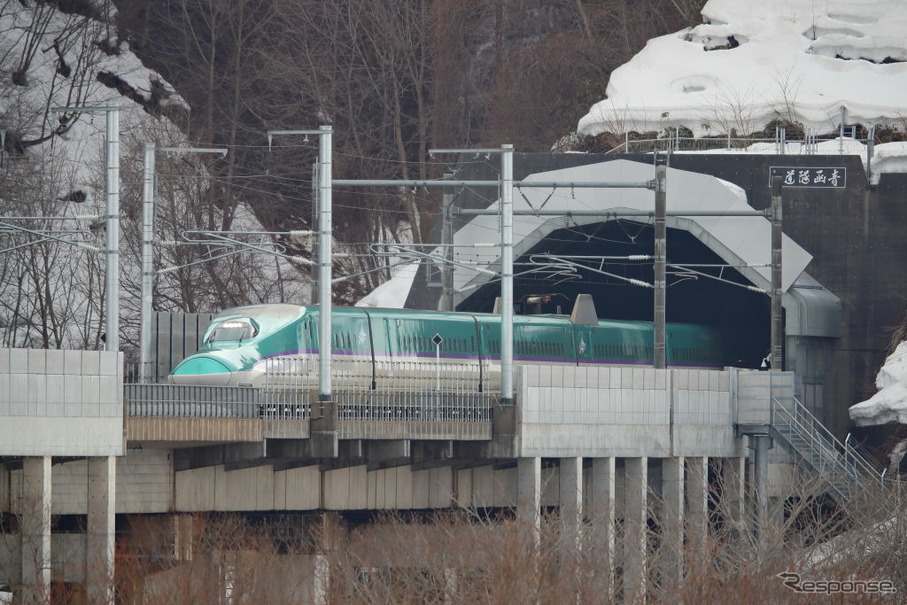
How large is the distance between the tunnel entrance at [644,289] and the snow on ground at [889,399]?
27.1 ft

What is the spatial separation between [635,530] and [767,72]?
3261 cm

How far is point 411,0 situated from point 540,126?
12.5 m

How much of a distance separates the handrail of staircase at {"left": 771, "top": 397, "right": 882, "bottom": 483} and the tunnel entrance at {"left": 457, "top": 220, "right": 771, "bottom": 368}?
8914 millimetres

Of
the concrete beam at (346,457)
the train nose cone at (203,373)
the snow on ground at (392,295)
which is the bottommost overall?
the concrete beam at (346,457)

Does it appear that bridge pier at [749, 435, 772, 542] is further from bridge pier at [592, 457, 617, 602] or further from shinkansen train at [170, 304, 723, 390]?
shinkansen train at [170, 304, 723, 390]

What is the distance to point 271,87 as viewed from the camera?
92625 millimetres

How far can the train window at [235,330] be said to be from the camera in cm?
4828

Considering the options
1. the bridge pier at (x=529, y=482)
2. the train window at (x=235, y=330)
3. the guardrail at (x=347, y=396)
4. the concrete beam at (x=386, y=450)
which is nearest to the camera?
the guardrail at (x=347, y=396)

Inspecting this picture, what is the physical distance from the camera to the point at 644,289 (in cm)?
7375

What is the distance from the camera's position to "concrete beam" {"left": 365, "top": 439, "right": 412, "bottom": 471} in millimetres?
45406

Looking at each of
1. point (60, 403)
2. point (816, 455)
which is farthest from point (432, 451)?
point (816, 455)

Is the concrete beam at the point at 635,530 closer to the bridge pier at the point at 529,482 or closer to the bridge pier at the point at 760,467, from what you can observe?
the bridge pier at the point at 529,482

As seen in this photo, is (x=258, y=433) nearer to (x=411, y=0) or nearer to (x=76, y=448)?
(x=76, y=448)

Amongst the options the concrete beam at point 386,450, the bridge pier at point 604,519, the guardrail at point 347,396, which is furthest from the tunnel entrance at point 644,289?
the concrete beam at point 386,450
